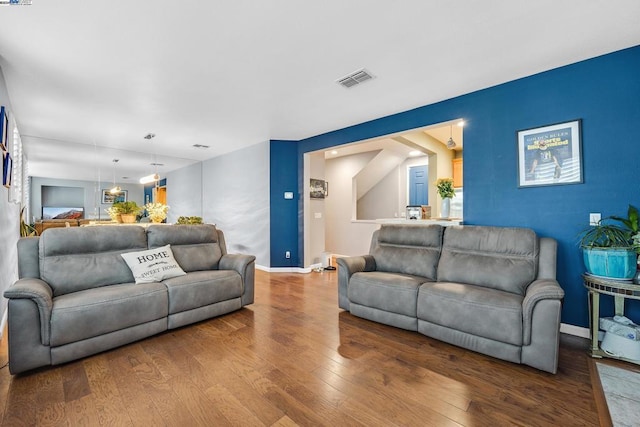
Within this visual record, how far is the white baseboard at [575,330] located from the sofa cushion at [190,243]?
3723 mm

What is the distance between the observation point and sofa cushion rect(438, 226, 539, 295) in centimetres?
245

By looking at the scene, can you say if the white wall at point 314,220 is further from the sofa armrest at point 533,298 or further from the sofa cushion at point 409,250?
the sofa armrest at point 533,298

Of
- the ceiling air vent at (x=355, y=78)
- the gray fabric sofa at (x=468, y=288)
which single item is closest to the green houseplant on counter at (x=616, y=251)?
the gray fabric sofa at (x=468, y=288)

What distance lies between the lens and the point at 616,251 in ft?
6.93

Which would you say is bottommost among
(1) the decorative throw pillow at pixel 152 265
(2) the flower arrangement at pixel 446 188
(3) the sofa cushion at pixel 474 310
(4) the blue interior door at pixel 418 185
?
(3) the sofa cushion at pixel 474 310

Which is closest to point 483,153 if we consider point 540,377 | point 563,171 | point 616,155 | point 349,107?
point 563,171

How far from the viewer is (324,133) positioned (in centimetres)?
492

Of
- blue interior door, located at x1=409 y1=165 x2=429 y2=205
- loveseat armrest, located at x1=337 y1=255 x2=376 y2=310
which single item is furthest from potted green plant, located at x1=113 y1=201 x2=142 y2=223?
blue interior door, located at x1=409 y1=165 x2=429 y2=205

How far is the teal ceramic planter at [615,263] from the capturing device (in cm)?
210

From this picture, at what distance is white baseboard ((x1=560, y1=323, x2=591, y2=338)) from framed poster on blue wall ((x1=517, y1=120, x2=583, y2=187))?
53.7 inches

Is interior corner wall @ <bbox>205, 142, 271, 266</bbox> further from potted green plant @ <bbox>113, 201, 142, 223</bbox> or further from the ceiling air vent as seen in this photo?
the ceiling air vent

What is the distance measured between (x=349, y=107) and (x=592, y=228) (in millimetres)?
2865

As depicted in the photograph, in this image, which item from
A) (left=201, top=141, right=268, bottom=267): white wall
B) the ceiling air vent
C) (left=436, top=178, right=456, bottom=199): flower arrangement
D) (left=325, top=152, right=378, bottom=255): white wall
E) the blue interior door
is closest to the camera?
the ceiling air vent

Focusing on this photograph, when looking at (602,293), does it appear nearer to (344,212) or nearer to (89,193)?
(344,212)
